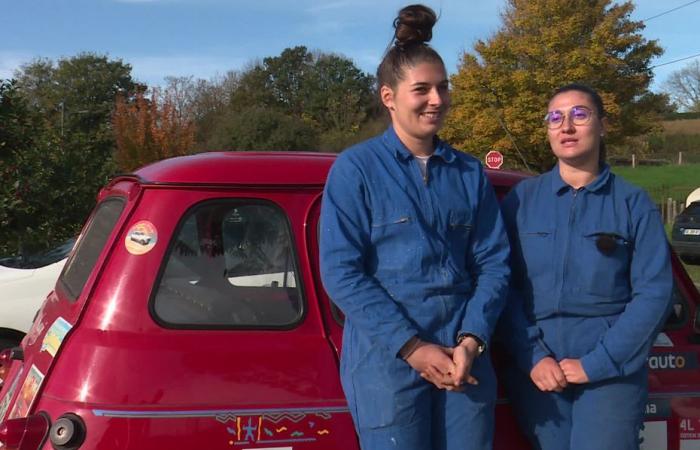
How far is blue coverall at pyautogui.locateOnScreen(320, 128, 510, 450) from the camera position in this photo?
2.12m

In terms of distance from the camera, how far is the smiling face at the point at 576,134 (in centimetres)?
248

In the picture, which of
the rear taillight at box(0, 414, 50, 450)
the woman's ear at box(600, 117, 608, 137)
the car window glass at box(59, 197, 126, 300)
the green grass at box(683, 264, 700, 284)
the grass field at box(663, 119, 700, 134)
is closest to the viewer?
the rear taillight at box(0, 414, 50, 450)

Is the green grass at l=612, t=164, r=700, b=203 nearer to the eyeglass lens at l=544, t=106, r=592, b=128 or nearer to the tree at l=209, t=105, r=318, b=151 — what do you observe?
the tree at l=209, t=105, r=318, b=151

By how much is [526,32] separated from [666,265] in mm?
24776

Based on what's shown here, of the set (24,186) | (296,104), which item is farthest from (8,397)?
(296,104)

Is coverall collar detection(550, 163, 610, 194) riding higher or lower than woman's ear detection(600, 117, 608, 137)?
lower

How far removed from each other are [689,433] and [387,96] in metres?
1.74

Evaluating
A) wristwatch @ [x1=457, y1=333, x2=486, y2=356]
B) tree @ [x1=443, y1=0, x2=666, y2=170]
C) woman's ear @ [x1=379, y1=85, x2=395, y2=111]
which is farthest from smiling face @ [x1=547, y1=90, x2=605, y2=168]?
tree @ [x1=443, y1=0, x2=666, y2=170]

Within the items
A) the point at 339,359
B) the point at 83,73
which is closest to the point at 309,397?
the point at 339,359

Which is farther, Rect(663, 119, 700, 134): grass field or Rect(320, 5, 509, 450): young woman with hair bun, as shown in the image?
Rect(663, 119, 700, 134): grass field

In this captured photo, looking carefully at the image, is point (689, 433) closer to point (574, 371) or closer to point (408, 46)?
point (574, 371)

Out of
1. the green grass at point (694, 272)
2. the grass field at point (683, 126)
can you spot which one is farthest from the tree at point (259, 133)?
the green grass at point (694, 272)

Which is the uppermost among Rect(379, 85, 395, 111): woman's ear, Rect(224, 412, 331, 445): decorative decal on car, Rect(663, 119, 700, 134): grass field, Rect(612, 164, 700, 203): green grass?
Rect(663, 119, 700, 134): grass field

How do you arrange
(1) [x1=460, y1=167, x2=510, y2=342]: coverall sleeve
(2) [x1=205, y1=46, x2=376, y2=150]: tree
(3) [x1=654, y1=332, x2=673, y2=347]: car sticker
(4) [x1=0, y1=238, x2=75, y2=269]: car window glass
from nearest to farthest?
(1) [x1=460, y1=167, x2=510, y2=342]: coverall sleeve < (3) [x1=654, y1=332, x2=673, y2=347]: car sticker < (4) [x1=0, y1=238, x2=75, y2=269]: car window glass < (2) [x1=205, y1=46, x2=376, y2=150]: tree
